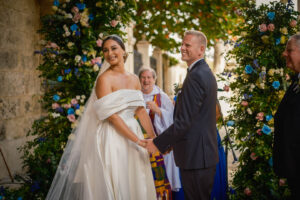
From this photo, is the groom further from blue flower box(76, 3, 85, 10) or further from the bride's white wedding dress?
blue flower box(76, 3, 85, 10)

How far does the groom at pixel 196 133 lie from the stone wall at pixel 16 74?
10.1ft

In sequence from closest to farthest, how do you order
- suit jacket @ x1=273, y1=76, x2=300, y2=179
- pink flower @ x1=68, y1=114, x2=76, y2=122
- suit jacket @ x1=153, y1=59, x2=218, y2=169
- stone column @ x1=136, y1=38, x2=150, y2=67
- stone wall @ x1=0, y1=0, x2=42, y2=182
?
1. suit jacket @ x1=273, y1=76, x2=300, y2=179
2. suit jacket @ x1=153, y1=59, x2=218, y2=169
3. pink flower @ x1=68, y1=114, x2=76, y2=122
4. stone wall @ x1=0, y1=0, x2=42, y2=182
5. stone column @ x1=136, y1=38, x2=150, y2=67

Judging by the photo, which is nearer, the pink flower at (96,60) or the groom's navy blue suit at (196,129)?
the groom's navy blue suit at (196,129)

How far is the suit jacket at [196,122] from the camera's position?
222 centimetres

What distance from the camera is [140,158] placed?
8.93 feet

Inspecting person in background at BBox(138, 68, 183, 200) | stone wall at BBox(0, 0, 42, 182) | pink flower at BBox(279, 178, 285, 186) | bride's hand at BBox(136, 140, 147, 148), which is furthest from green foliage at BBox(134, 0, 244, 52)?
pink flower at BBox(279, 178, 285, 186)

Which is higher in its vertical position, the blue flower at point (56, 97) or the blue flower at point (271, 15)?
the blue flower at point (271, 15)

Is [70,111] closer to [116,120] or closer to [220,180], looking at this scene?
[116,120]

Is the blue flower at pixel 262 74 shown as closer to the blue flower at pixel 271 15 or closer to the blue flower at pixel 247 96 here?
the blue flower at pixel 247 96

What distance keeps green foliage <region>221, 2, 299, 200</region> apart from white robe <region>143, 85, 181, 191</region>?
0.73 meters

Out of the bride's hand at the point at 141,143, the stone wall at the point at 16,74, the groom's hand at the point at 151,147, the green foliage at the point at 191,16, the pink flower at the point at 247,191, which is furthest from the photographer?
the green foliage at the point at 191,16

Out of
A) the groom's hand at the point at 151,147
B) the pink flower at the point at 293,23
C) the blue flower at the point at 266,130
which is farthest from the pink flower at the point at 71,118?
the pink flower at the point at 293,23

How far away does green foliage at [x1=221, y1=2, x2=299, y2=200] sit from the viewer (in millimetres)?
2684

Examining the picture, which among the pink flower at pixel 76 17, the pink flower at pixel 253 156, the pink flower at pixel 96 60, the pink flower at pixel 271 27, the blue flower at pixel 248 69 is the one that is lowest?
the pink flower at pixel 253 156
